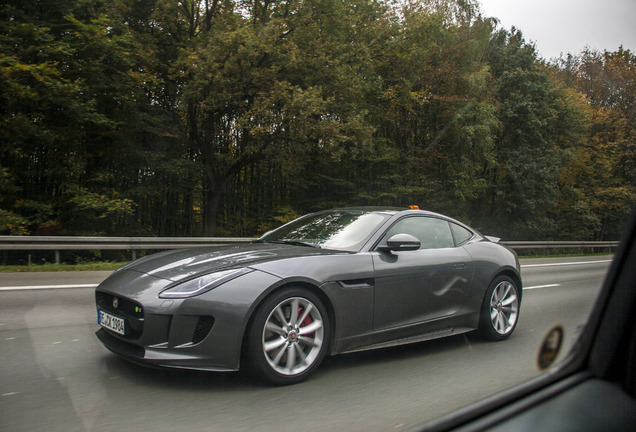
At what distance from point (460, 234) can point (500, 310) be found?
2.88ft

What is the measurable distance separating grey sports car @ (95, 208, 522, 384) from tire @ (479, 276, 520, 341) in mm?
12

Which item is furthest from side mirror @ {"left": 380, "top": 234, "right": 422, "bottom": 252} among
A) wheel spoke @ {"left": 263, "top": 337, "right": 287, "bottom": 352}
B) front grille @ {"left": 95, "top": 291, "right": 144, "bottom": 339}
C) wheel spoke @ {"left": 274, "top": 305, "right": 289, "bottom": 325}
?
front grille @ {"left": 95, "top": 291, "right": 144, "bottom": 339}

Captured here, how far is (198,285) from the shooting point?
338 cm

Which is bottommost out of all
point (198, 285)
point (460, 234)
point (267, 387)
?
point (267, 387)

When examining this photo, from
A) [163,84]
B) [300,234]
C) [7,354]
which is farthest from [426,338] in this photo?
[163,84]

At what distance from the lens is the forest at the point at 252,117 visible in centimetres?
1565

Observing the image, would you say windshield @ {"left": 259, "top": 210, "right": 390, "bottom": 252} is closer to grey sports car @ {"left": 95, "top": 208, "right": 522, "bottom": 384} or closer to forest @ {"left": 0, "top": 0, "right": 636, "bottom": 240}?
grey sports car @ {"left": 95, "top": 208, "right": 522, "bottom": 384}

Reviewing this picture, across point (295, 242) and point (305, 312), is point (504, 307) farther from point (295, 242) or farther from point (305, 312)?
point (305, 312)

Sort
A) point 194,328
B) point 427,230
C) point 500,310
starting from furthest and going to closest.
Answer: point 500,310
point 427,230
point 194,328

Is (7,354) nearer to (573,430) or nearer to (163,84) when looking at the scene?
(573,430)

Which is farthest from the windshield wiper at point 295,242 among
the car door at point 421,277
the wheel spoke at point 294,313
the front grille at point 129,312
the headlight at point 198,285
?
the front grille at point 129,312

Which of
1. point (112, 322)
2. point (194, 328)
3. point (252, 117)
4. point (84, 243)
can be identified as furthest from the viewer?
point (252, 117)

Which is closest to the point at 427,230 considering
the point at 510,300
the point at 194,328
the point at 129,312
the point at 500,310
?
the point at 500,310

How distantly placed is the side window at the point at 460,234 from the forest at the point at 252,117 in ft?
19.3
